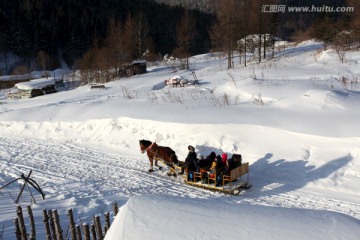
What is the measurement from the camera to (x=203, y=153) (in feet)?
41.4

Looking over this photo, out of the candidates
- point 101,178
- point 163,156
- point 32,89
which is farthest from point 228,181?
point 32,89

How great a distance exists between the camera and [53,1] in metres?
83.7

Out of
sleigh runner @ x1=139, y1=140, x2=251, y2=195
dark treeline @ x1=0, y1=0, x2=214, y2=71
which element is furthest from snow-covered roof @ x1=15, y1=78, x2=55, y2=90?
dark treeline @ x1=0, y1=0, x2=214, y2=71

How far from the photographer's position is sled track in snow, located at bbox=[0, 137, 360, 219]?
31.1ft

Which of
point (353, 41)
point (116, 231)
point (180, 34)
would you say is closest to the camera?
point (116, 231)

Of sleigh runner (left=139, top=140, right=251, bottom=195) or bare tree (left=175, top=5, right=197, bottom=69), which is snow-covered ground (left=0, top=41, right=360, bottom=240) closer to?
sleigh runner (left=139, top=140, right=251, bottom=195)

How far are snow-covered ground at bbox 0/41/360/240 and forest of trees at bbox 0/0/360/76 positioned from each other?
18061mm

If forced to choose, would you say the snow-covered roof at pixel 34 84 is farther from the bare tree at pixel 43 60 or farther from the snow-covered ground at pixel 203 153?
the bare tree at pixel 43 60

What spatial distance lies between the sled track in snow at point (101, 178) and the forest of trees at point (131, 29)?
2306cm

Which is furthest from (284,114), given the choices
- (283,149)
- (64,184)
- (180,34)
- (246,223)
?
(180,34)

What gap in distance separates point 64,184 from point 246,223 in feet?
28.0

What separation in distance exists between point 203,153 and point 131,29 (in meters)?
33.5

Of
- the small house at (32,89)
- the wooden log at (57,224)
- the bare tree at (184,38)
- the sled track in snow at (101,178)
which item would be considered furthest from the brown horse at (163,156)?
the bare tree at (184,38)

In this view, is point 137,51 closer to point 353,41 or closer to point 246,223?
point 353,41
